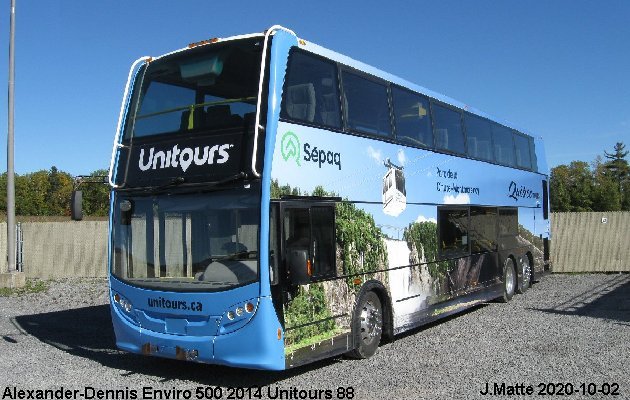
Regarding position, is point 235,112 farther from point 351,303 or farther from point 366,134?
point 351,303

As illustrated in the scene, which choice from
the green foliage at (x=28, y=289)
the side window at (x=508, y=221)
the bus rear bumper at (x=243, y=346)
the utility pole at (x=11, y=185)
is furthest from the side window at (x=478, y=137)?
the utility pole at (x=11, y=185)

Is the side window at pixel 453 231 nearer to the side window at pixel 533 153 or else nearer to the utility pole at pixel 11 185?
the side window at pixel 533 153

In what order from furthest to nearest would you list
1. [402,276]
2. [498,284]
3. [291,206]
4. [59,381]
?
[498,284] → [402,276] → [59,381] → [291,206]

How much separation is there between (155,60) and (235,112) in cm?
182

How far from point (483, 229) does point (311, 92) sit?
638 centimetres

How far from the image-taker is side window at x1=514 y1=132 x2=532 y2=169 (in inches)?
599

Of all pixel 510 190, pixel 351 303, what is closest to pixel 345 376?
pixel 351 303

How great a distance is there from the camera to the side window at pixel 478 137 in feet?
40.3

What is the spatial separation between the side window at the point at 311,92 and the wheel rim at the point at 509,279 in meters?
7.77

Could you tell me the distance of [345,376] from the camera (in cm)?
750

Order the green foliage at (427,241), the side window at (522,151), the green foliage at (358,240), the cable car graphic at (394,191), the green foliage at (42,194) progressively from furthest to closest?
the green foliage at (42,194) < the side window at (522,151) < the green foliage at (427,241) < the cable car graphic at (394,191) < the green foliage at (358,240)

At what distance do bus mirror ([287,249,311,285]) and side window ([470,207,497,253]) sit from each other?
626cm

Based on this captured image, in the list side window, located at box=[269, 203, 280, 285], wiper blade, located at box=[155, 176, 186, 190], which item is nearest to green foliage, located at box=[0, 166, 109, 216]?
wiper blade, located at box=[155, 176, 186, 190]

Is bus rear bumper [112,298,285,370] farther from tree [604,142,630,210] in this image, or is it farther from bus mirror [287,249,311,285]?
tree [604,142,630,210]
